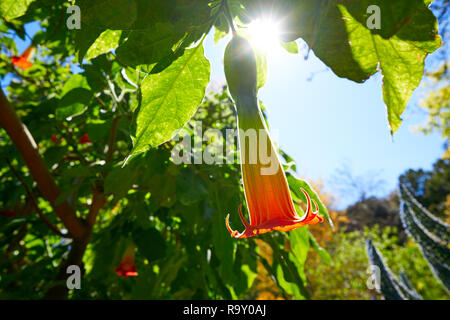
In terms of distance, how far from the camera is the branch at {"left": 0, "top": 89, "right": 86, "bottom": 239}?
91 cm

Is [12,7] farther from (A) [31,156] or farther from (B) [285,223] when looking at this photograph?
(A) [31,156]

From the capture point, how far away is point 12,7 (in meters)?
0.43

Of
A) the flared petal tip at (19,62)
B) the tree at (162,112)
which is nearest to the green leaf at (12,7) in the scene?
the tree at (162,112)

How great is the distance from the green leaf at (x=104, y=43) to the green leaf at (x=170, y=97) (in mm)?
90

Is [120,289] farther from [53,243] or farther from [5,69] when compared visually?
[5,69]

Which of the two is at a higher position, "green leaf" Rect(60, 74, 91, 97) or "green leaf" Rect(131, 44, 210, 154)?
"green leaf" Rect(60, 74, 91, 97)

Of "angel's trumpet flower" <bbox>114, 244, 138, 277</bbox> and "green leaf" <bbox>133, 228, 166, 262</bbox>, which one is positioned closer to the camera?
"green leaf" <bbox>133, 228, 166, 262</bbox>

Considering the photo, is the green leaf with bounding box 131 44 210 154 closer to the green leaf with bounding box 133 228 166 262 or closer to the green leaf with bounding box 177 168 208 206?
the green leaf with bounding box 177 168 208 206

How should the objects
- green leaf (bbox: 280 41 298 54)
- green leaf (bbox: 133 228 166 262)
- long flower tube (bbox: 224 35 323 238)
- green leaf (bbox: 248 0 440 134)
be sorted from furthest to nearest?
green leaf (bbox: 133 228 166 262) < green leaf (bbox: 280 41 298 54) < long flower tube (bbox: 224 35 323 238) < green leaf (bbox: 248 0 440 134)

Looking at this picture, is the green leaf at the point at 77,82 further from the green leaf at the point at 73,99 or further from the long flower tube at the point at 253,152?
the long flower tube at the point at 253,152

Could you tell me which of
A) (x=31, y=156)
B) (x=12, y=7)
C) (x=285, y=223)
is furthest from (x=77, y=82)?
(x=285, y=223)

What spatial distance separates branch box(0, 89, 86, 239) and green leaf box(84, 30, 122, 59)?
66 centimetres

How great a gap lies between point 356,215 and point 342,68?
1455 centimetres

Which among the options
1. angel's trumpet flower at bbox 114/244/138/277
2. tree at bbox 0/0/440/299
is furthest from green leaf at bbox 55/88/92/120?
angel's trumpet flower at bbox 114/244/138/277
